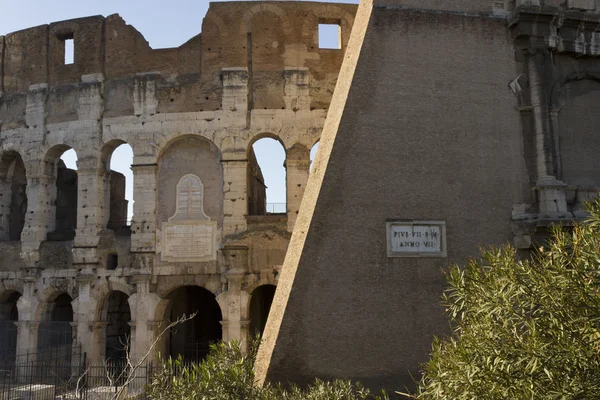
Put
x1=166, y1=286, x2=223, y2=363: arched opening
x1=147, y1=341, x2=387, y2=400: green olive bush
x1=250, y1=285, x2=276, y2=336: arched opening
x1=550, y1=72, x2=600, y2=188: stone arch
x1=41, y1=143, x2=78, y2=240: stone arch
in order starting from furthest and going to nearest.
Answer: x1=166, y1=286, x2=223, y2=363: arched opening → x1=41, y1=143, x2=78, y2=240: stone arch → x1=250, y1=285, x2=276, y2=336: arched opening → x1=550, y1=72, x2=600, y2=188: stone arch → x1=147, y1=341, x2=387, y2=400: green olive bush

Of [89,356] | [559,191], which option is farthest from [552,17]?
[89,356]

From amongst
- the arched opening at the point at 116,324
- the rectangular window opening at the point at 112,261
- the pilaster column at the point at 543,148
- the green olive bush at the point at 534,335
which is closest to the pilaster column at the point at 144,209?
A: the rectangular window opening at the point at 112,261

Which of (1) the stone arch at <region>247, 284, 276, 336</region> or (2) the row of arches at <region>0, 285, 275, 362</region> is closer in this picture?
(2) the row of arches at <region>0, 285, 275, 362</region>

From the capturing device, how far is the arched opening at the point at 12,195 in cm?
1800

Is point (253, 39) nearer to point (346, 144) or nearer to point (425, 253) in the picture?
point (346, 144)

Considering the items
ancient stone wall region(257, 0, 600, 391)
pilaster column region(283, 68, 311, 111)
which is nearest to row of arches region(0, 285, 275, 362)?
pilaster column region(283, 68, 311, 111)

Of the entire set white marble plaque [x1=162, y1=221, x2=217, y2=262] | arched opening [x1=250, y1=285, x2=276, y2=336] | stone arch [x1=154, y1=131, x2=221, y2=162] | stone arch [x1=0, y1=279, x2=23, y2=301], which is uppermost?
stone arch [x1=154, y1=131, x2=221, y2=162]

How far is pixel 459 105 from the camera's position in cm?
945

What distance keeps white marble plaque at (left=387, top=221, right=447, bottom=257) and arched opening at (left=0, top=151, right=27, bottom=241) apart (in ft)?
45.3

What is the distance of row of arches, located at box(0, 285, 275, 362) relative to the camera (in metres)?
16.3

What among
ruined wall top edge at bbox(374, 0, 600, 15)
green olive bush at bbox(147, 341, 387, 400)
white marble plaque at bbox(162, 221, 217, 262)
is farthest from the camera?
white marble plaque at bbox(162, 221, 217, 262)

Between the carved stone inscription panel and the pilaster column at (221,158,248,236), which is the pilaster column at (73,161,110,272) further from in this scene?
the pilaster column at (221,158,248,236)

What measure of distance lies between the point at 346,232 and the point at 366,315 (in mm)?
1233

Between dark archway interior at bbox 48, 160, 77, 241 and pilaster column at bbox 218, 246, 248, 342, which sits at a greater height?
dark archway interior at bbox 48, 160, 77, 241
